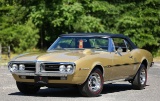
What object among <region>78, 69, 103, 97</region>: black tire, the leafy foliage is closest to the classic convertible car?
<region>78, 69, 103, 97</region>: black tire

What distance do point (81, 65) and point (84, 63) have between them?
4.3 inches

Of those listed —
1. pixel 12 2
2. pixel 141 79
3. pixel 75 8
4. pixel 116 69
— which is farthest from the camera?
pixel 12 2

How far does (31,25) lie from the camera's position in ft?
143

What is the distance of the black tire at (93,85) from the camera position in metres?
10.6

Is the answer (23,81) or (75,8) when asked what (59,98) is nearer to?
(23,81)

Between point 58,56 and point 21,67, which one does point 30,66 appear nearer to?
point 21,67

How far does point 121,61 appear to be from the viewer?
12.0 m

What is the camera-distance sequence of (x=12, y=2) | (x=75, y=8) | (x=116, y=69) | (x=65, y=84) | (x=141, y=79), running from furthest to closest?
(x=12, y=2) → (x=75, y=8) → (x=141, y=79) → (x=116, y=69) → (x=65, y=84)

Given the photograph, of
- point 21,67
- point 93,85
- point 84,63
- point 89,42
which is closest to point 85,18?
point 89,42

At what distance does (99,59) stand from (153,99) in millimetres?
1516

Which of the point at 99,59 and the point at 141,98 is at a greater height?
the point at 99,59

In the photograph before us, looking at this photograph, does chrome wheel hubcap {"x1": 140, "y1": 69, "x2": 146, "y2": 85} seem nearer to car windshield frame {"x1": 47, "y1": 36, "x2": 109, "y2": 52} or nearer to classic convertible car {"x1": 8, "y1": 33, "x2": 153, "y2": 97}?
classic convertible car {"x1": 8, "y1": 33, "x2": 153, "y2": 97}

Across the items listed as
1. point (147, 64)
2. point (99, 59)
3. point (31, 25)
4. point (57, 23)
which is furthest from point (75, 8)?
point (99, 59)

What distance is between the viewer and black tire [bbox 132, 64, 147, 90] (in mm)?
12742
